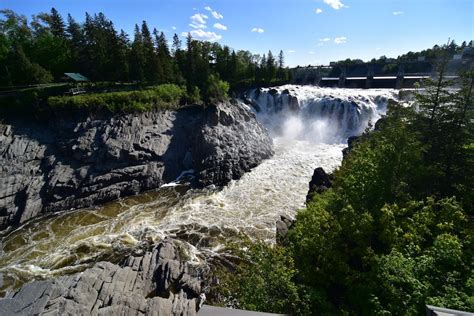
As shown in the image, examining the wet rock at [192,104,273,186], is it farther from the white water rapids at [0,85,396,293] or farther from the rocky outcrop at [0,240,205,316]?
the rocky outcrop at [0,240,205,316]

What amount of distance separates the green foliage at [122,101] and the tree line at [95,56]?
6.06m

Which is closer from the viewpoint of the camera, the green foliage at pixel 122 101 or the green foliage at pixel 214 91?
the green foliage at pixel 122 101

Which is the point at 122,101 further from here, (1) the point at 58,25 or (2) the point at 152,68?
(1) the point at 58,25

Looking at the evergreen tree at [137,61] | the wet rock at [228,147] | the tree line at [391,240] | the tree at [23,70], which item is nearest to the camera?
the tree line at [391,240]

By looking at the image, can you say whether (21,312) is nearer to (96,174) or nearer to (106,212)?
(106,212)

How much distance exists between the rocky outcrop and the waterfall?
36.0m

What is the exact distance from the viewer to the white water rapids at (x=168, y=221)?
20.7m

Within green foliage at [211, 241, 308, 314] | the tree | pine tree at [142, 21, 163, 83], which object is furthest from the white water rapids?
the tree

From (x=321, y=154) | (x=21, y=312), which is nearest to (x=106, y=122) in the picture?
(x=21, y=312)

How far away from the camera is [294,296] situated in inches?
414

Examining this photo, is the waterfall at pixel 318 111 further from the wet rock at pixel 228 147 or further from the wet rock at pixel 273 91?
the wet rock at pixel 228 147

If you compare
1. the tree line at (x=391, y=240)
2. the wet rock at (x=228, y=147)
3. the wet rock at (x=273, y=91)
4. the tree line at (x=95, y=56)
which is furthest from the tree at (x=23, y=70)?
the tree line at (x=391, y=240)

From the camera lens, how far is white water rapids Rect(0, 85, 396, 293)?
2073cm

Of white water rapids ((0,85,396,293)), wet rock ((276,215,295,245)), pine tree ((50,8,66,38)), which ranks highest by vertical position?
pine tree ((50,8,66,38))
